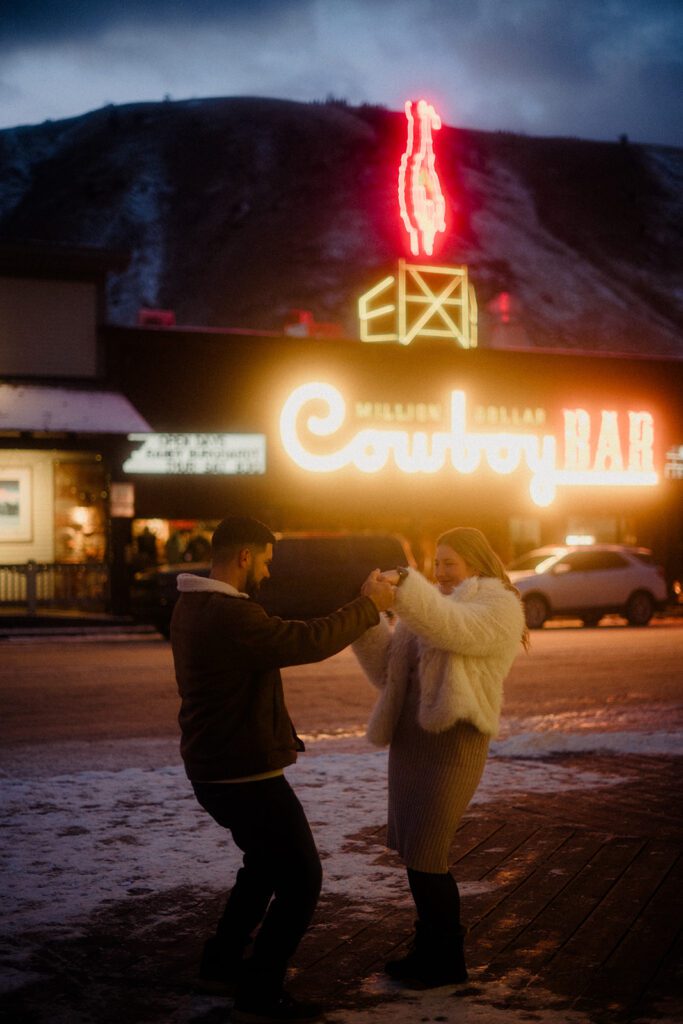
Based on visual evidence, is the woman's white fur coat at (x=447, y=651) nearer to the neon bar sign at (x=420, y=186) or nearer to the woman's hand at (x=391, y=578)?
the woman's hand at (x=391, y=578)

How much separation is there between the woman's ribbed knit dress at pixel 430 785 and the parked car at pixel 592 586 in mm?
19234

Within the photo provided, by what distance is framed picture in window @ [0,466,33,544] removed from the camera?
27.0 m

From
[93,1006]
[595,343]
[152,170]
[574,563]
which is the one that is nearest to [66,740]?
[93,1006]

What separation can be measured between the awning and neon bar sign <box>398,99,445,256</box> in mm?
11275

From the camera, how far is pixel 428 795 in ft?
15.1

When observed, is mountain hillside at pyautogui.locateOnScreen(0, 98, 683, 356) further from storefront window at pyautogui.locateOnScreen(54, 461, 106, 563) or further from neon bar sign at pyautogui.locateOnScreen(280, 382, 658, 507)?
storefront window at pyautogui.locateOnScreen(54, 461, 106, 563)

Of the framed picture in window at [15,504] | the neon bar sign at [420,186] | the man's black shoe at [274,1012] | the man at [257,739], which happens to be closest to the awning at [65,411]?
the framed picture in window at [15,504]

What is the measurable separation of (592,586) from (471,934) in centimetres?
1998

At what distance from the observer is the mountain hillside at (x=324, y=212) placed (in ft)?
299

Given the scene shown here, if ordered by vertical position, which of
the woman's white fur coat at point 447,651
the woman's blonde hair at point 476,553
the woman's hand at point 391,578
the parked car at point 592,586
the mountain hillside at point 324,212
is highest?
the mountain hillside at point 324,212

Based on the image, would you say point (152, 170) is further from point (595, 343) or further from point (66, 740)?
point (66, 740)

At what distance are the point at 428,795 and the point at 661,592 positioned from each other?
21751mm

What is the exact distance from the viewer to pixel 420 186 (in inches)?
1358

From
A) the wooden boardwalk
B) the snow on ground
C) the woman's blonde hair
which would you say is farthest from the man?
the snow on ground
